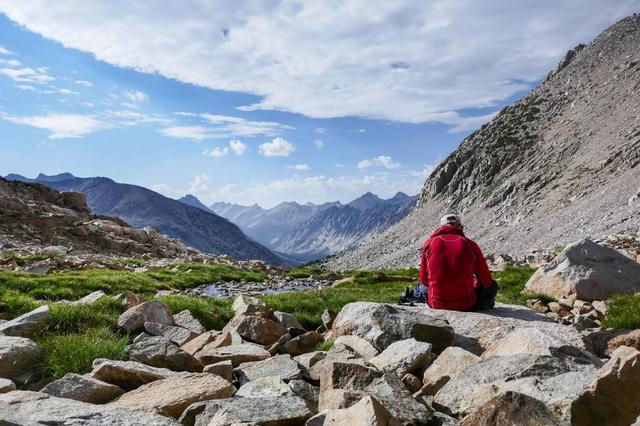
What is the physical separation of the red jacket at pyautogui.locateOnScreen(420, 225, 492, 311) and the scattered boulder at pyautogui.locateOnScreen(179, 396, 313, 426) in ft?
22.3

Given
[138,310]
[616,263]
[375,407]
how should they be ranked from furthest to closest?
[616,263], [138,310], [375,407]

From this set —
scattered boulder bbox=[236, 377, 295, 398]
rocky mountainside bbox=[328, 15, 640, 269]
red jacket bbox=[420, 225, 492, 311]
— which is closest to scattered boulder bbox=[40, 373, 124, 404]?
scattered boulder bbox=[236, 377, 295, 398]

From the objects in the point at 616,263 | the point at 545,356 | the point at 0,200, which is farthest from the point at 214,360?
the point at 0,200

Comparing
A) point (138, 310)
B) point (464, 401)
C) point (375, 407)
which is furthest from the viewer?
point (138, 310)

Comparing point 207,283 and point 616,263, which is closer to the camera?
point 616,263

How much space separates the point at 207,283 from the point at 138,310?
17.2m

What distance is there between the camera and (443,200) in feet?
500

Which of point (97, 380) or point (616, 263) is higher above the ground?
point (616, 263)

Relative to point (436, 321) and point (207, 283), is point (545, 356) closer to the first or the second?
point (436, 321)

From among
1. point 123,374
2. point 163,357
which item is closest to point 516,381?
point 123,374

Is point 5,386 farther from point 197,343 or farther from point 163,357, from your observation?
point 197,343

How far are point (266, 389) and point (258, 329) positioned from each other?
517 cm

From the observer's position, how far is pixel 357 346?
33.0 feet

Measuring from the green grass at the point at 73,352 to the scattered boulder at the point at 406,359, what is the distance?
15.4 ft
